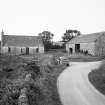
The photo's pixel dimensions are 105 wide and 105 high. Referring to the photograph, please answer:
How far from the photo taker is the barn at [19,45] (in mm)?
47125

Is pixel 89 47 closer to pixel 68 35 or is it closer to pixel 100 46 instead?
pixel 100 46

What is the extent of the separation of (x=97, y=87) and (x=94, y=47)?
27.5 meters

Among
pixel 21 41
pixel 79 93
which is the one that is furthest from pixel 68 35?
pixel 79 93

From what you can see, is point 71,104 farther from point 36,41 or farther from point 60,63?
point 36,41

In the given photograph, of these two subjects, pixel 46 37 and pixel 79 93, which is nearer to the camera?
pixel 79 93

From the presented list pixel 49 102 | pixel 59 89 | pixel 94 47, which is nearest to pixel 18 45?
pixel 94 47

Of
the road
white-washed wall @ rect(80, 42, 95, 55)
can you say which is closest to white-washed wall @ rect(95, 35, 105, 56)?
white-washed wall @ rect(80, 42, 95, 55)

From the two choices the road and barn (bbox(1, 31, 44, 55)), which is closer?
the road

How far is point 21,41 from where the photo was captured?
49.9 meters

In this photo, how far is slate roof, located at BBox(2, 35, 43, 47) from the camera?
48250mm

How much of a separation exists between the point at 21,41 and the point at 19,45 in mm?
2164

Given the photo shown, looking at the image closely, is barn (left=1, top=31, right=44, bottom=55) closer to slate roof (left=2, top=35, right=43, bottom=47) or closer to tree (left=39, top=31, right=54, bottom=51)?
slate roof (left=2, top=35, right=43, bottom=47)

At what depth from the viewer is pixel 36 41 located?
5056cm

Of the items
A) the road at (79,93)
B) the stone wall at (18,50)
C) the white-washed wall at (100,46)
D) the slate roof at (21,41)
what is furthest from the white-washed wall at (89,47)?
the road at (79,93)
